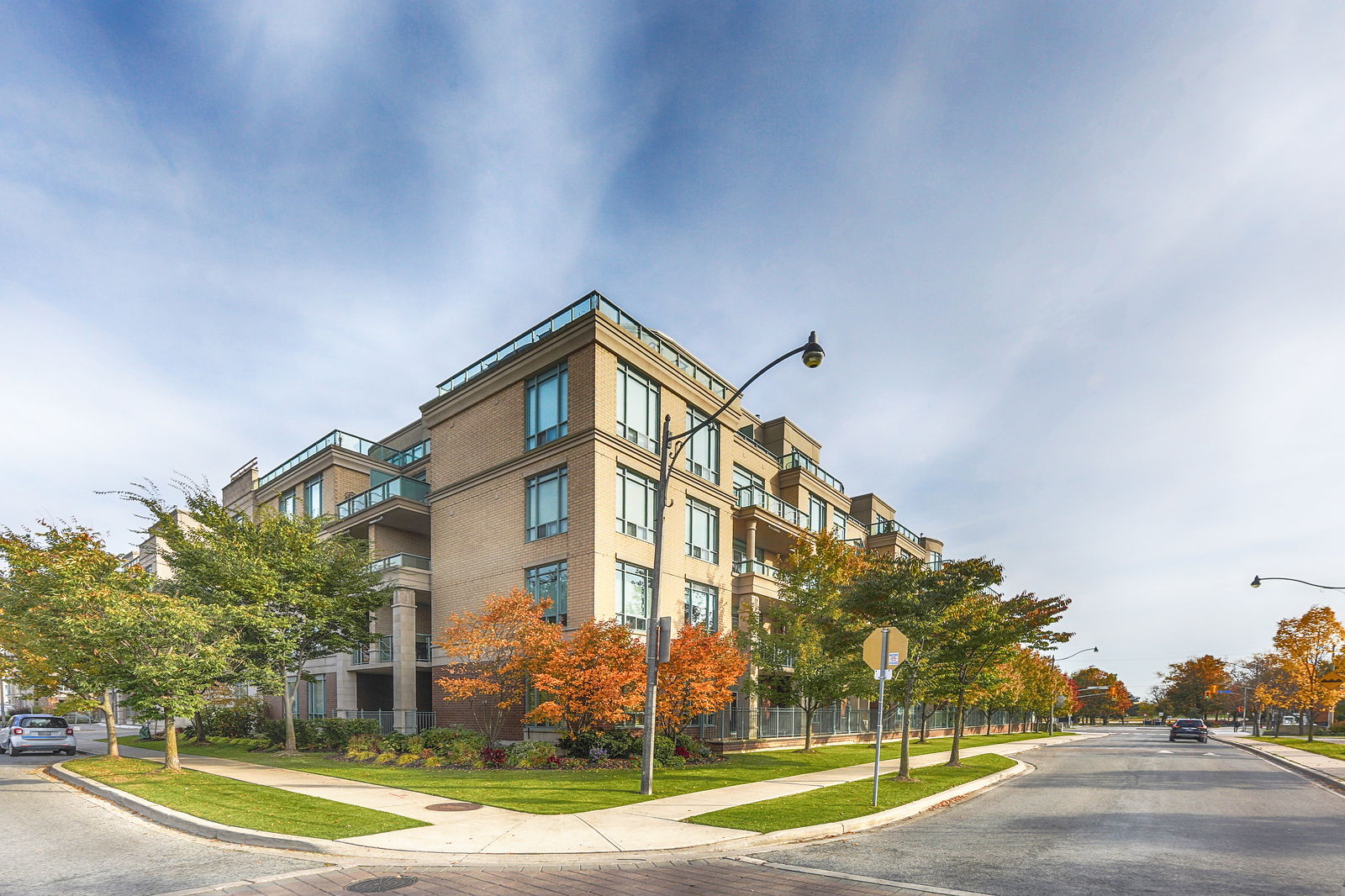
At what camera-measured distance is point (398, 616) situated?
2859cm

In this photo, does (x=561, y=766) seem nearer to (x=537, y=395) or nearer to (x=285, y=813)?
(x=285, y=813)

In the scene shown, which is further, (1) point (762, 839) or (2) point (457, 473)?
(2) point (457, 473)

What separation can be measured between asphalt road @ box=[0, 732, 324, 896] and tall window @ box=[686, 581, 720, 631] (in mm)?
17805

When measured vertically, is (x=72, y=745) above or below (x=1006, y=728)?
above

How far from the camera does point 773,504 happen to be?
3553 centimetres

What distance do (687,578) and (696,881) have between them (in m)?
19.4

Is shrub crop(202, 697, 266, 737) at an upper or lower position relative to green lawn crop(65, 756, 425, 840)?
lower

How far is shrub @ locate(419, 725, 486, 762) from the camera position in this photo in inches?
818

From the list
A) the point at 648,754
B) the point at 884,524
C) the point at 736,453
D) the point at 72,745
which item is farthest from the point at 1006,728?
the point at 72,745

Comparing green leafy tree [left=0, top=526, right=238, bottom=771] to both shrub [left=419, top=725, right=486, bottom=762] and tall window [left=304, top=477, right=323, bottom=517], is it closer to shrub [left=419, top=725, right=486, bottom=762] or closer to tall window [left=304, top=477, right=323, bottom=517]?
shrub [left=419, top=725, right=486, bottom=762]

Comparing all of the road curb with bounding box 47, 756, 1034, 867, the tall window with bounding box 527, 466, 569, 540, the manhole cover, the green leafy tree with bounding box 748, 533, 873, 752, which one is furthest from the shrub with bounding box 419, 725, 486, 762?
the manhole cover

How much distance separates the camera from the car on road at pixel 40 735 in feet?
91.8

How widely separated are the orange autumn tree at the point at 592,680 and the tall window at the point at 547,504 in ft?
17.7

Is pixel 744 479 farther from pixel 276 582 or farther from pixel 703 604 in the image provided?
pixel 276 582
